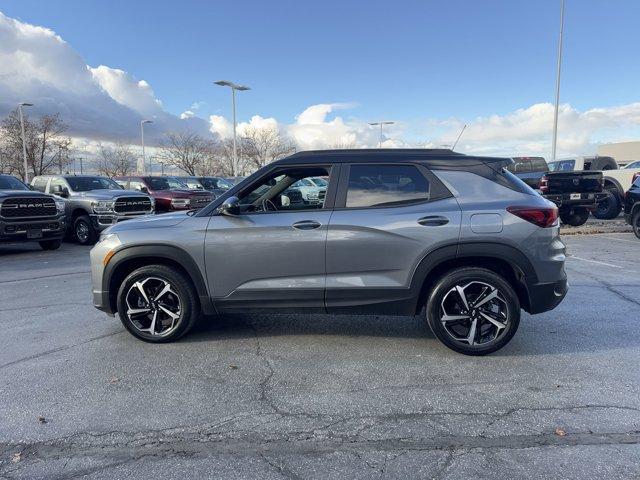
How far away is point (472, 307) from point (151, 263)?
10.1 ft

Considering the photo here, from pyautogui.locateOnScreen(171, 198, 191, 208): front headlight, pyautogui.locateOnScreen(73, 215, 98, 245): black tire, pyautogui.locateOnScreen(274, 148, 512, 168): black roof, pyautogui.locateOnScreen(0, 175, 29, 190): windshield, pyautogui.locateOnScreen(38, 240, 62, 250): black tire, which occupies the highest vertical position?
pyautogui.locateOnScreen(274, 148, 512, 168): black roof

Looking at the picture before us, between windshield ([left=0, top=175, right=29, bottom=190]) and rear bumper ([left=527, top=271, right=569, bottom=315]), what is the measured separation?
12.5m

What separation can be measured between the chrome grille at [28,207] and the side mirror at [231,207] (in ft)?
28.1

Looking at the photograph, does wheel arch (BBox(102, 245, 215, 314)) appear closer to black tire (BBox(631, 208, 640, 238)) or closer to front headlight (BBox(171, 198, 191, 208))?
front headlight (BBox(171, 198, 191, 208))

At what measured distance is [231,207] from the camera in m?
4.22

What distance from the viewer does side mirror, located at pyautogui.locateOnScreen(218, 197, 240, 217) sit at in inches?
167

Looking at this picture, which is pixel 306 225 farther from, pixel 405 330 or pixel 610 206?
pixel 610 206

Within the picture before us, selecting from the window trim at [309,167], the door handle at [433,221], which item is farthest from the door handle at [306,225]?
the door handle at [433,221]

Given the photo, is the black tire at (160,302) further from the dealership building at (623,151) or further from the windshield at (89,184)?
the dealership building at (623,151)

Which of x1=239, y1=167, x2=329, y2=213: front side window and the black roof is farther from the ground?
the black roof

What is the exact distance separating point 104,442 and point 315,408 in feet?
4.59

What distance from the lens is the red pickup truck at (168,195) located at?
1548 cm

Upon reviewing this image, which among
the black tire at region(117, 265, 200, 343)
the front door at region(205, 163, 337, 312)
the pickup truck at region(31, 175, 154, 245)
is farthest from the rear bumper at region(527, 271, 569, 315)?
the pickup truck at region(31, 175, 154, 245)

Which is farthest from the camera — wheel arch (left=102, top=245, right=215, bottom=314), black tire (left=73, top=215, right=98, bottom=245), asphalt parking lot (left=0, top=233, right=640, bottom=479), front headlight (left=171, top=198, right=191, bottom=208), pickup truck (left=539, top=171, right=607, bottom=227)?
front headlight (left=171, top=198, right=191, bottom=208)
